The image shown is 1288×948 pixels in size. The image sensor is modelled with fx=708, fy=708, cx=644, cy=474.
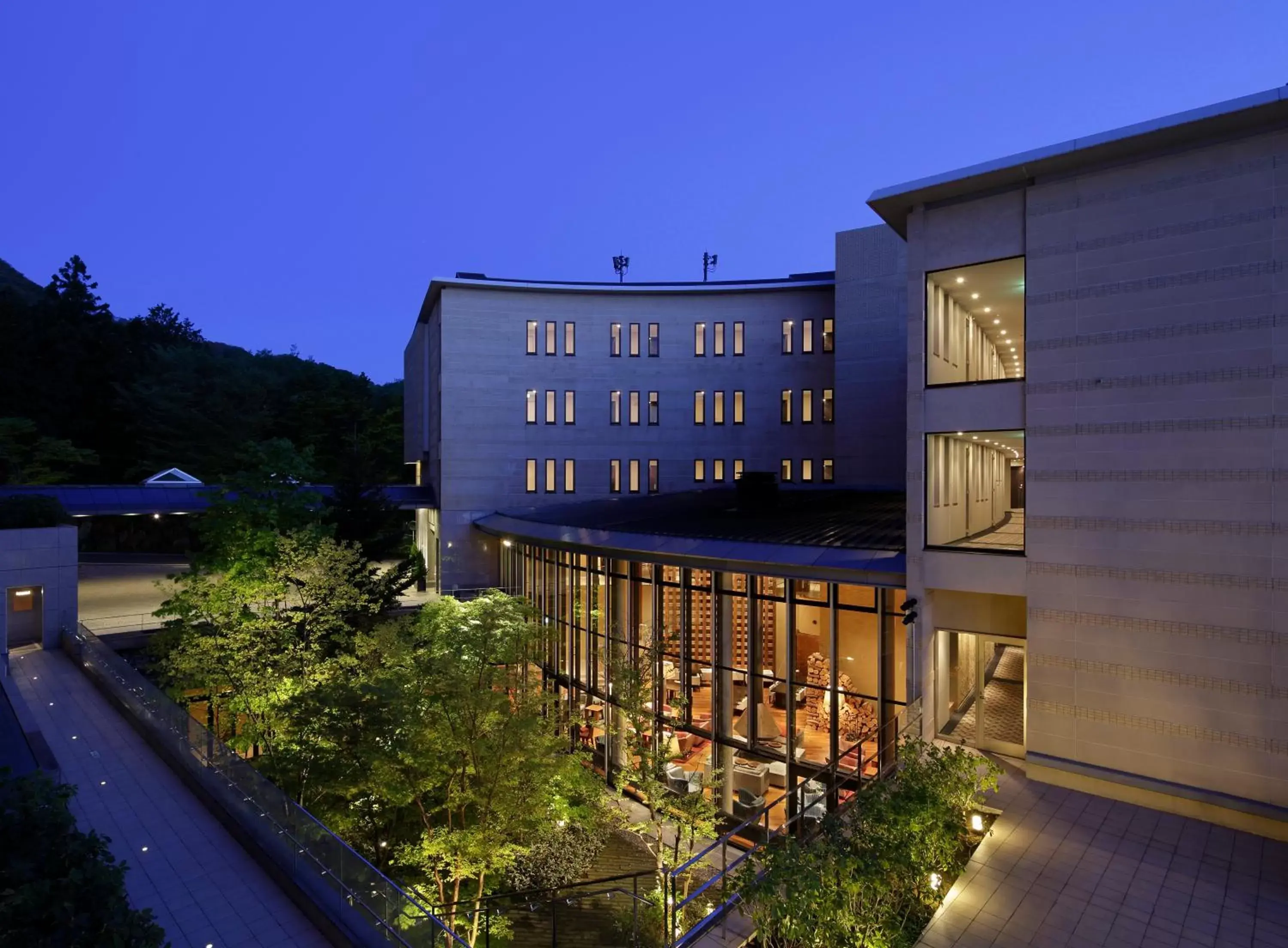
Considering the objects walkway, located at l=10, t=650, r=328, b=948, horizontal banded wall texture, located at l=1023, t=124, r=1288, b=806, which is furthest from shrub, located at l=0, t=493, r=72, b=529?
horizontal banded wall texture, located at l=1023, t=124, r=1288, b=806

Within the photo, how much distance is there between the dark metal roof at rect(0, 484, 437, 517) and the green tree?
25.1 m

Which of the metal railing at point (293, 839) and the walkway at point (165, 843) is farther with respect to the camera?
the walkway at point (165, 843)

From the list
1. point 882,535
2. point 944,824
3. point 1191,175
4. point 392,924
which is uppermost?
point 1191,175

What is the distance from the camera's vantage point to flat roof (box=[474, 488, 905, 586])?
45.4ft

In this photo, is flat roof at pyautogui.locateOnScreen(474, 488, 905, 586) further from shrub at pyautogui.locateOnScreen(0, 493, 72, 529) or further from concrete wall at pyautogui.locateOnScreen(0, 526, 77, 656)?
shrub at pyautogui.locateOnScreen(0, 493, 72, 529)

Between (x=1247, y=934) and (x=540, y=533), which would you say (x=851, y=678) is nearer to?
(x=1247, y=934)

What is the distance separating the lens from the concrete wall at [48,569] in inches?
845

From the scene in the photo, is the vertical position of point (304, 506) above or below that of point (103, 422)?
below

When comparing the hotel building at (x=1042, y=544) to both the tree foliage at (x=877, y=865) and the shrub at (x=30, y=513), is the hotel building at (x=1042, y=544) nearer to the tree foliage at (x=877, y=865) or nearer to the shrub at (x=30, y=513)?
the tree foliage at (x=877, y=865)

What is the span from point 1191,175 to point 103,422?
6123cm


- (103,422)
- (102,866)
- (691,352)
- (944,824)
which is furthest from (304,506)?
(103,422)

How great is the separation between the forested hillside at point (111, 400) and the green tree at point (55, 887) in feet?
122

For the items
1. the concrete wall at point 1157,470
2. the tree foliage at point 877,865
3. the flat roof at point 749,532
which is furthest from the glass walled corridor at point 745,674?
the tree foliage at point 877,865

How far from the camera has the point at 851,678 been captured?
14.7m
